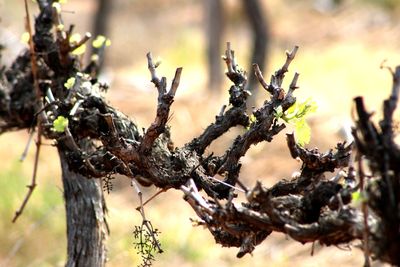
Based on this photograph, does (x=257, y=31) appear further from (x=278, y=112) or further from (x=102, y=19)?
(x=278, y=112)

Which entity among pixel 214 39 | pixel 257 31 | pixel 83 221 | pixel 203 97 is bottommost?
pixel 83 221

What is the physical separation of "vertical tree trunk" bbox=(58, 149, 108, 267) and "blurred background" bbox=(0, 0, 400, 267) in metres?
0.24

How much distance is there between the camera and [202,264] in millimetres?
6938

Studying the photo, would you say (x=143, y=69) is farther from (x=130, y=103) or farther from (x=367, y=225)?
(x=367, y=225)

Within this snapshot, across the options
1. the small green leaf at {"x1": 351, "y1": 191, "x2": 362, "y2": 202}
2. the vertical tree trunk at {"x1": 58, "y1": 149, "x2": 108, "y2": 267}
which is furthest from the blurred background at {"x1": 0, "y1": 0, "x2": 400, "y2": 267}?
the small green leaf at {"x1": 351, "y1": 191, "x2": 362, "y2": 202}

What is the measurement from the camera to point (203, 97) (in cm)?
1134

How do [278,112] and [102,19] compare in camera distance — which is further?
[102,19]

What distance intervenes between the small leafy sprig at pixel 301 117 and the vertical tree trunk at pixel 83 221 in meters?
1.17

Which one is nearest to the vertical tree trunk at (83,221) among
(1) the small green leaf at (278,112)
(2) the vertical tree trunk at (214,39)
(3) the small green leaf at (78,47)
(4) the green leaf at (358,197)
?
(3) the small green leaf at (78,47)

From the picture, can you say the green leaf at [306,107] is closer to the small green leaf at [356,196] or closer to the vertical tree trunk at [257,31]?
the small green leaf at [356,196]

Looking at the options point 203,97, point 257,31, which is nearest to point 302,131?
point 257,31

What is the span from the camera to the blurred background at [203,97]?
273 inches

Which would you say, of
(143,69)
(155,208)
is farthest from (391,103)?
(143,69)

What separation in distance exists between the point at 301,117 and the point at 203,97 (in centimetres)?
866
